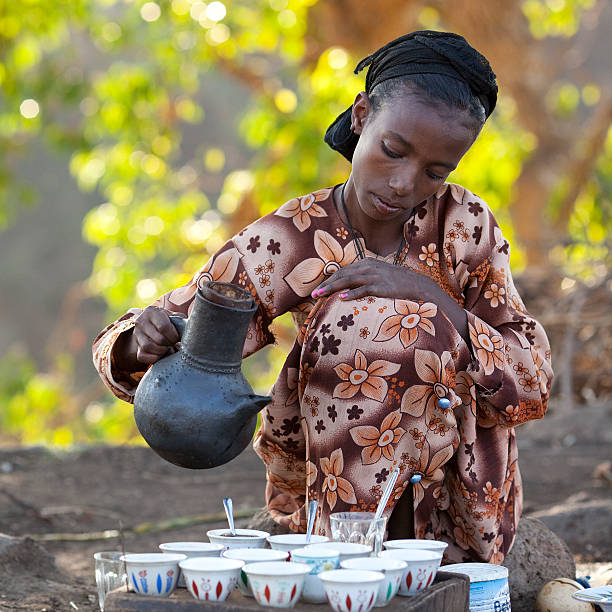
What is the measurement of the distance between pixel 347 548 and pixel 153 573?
0.36 m

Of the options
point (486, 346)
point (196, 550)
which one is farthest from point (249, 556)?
point (486, 346)

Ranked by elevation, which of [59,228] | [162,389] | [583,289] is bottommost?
[162,389]

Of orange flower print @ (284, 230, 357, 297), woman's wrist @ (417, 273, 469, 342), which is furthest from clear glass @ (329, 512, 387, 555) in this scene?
orange flower print @ (284, 230, 357, 297)

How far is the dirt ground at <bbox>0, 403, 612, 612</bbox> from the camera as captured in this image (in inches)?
103

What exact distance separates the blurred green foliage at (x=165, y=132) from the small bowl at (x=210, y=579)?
5875mm

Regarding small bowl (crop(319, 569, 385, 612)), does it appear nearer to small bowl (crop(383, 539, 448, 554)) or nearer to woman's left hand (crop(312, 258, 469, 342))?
small bowl (crop(383, 539, 448, 554))

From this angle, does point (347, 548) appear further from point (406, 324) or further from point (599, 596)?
point (599, 596)

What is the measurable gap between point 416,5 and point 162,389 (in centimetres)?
748

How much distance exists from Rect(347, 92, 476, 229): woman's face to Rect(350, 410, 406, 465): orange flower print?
0.50 m

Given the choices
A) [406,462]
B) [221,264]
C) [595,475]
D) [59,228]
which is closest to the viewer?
[406,462]

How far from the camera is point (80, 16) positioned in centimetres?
827

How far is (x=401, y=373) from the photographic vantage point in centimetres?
200

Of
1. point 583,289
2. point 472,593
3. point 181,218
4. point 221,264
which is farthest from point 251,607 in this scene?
point 181,218

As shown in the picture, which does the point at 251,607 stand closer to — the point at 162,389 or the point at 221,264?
the point at 162,389
